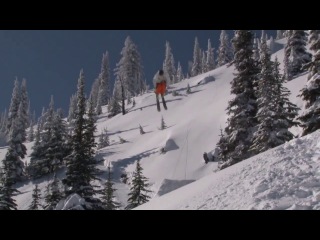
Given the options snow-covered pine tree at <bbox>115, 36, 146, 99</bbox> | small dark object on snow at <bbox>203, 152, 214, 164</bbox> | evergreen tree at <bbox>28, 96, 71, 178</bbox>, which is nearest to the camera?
small dark object on snow at <bbox>203, 152, 214, 164</bbox>

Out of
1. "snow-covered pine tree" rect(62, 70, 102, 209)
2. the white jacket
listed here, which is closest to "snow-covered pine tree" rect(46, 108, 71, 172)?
"snow-covered pine tree" rect(62, 70, 102, 209)

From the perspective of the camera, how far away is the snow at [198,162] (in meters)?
8.27

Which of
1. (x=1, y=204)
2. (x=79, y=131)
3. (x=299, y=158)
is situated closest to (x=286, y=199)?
(x=299, y=158)

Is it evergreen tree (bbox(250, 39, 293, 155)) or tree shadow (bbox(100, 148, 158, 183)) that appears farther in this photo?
tree shadow (bbox(100, 148, 158, 183))

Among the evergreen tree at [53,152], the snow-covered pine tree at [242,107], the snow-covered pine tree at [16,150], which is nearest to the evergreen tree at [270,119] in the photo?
the snow-covered pine tree at [242,107]

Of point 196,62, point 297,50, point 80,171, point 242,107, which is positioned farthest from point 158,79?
point 196,62

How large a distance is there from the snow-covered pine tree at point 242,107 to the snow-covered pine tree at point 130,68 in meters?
61.5

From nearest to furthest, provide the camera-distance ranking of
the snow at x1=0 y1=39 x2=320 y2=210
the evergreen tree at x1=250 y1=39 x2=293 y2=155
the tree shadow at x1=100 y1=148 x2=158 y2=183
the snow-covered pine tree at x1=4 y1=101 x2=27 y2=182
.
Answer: the snow at x1=0 y1=39 x2=320 y2=210 → the evergreen tree at x1=250 y1=39 x2=293 y2=155 → the tree shadow at x1=100 y1=148 x2=158 y2=183 → the snow-covered pine tree at x1=4 y1=101 x2=27 y2=182

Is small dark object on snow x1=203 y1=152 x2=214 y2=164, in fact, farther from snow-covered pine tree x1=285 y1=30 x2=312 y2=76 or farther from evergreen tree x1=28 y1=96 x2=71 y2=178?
snow-covered pine tree x1=285 y1=30 x2=312 y2=76

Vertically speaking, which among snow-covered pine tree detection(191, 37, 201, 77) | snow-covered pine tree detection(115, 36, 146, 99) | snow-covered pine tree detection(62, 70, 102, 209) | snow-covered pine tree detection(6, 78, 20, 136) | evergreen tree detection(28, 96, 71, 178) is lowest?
snow-covered pine tree detection(62, 70, 102, 209)

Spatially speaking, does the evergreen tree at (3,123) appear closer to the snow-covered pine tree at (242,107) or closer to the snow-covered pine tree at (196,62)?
the snow-covered pine tree at (196,62)

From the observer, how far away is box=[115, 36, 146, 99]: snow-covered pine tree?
8719 centimetres

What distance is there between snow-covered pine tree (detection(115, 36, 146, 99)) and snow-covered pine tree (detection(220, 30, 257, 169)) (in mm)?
61485
